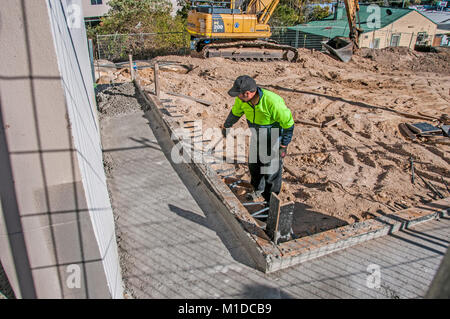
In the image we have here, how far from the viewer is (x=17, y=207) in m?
2.49

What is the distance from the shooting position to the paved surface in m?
3.38

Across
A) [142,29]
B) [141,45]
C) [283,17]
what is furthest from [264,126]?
[283,17]

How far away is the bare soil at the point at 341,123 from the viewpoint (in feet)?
19.4

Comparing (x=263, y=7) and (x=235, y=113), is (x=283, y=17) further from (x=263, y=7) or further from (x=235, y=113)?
(x=235, y=113)

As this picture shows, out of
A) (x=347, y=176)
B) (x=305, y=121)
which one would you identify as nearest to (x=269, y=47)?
(x=305, y=121)

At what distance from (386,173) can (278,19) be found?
88.8 feet

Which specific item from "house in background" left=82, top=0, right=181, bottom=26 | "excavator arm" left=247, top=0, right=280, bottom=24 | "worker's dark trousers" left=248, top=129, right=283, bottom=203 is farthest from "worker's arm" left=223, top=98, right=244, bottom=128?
"house in background" left=82, top=0, right=181, bottom=26

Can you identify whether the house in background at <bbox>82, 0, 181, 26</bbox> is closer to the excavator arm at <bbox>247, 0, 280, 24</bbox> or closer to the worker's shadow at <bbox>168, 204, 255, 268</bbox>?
the excavator arm at <bbox>247, 0, 280, 24</bbox>

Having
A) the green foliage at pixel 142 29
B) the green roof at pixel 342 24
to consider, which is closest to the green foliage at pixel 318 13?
the green roof at pixel 342 24

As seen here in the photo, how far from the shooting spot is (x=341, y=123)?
31.3 feet

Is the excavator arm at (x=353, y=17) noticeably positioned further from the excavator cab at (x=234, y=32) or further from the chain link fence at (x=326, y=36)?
the chain link fence at (x=326, y=36)

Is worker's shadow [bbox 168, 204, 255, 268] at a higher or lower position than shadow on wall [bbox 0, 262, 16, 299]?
lower

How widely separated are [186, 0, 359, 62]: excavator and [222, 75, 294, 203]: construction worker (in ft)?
37.2
